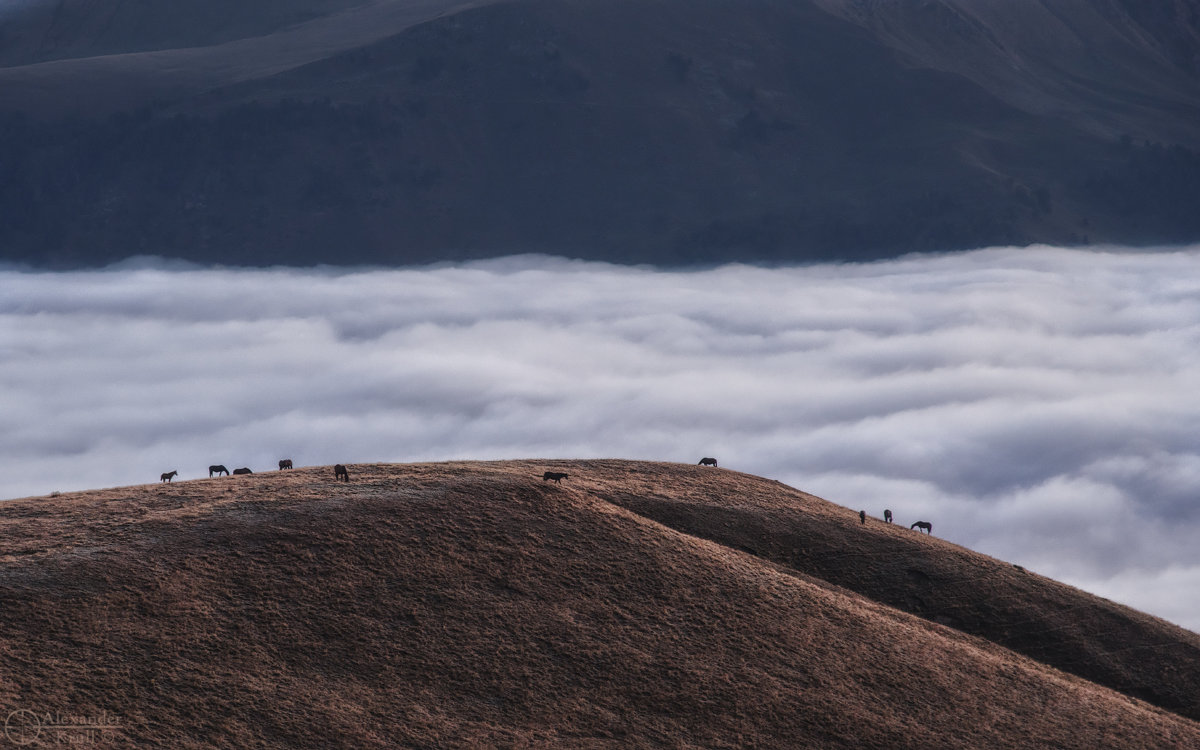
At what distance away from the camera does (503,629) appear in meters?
62.1

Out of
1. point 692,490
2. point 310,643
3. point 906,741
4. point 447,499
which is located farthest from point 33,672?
point 692,490

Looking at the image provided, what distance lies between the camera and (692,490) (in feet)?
285

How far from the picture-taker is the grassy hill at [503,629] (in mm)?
53906

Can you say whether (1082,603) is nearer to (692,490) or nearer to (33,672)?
(692,490)

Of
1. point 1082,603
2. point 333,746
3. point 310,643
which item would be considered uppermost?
point 1082,603

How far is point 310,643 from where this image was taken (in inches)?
2286

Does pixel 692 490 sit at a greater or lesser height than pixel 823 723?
greater

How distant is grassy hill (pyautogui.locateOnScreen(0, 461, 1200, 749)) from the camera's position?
53906mm

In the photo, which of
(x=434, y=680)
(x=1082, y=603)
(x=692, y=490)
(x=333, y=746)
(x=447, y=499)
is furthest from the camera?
(x=692, y=490)

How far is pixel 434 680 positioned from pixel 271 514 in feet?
58.3

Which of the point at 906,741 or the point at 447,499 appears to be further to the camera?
the point at 447,499

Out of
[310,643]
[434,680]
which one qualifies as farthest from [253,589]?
[434,680]

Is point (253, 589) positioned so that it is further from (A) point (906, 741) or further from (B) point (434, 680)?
(A) point (906, 741)

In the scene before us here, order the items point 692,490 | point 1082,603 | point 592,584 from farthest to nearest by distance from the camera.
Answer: point 692,490
point 1082,603
point 592,584
